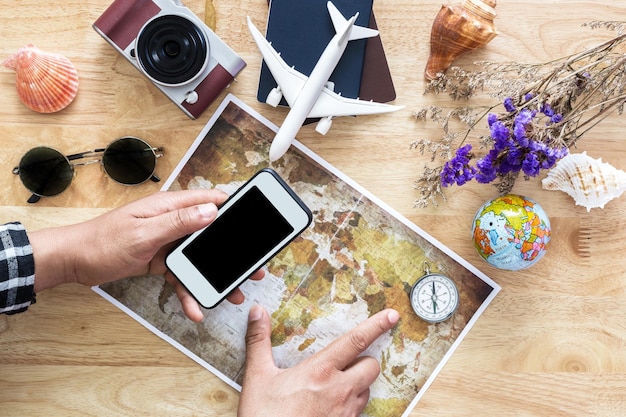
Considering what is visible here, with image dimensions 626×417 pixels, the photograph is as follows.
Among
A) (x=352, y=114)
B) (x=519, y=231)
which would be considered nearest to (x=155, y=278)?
(x=352, y=114)

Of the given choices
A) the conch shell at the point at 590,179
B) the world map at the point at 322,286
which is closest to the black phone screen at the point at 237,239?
the world map at the point at 322,286

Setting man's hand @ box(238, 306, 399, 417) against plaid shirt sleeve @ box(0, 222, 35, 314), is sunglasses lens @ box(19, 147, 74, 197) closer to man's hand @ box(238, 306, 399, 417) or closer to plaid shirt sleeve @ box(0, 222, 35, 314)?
plaid shirt sleeve @ box(0, 222, 35, 314)

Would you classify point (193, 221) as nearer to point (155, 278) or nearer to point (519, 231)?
point (155, 278)

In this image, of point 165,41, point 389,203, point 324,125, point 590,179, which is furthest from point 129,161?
point 590,179

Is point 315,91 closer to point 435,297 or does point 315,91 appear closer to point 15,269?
point 435,297

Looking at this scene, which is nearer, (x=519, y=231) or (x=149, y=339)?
(x=519, y=231)

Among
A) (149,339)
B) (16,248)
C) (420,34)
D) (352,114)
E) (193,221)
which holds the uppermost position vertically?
(420,34)

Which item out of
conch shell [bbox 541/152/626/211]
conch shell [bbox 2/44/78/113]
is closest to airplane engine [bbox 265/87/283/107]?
conch shell [bbox 2/44/78/113]
